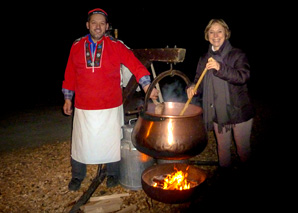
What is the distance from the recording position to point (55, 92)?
12352 millimetres

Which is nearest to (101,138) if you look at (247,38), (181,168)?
(181,168)

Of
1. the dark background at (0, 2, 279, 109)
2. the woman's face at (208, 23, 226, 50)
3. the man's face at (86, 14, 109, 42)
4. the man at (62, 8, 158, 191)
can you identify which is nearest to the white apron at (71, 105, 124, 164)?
the man at (62, 8, 158, 191)

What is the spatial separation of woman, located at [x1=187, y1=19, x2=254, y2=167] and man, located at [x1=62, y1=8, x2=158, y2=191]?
846 millimetres

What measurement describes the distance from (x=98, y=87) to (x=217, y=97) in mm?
1532

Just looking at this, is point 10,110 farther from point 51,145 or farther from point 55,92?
point 51,145

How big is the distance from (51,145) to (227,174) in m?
3.92

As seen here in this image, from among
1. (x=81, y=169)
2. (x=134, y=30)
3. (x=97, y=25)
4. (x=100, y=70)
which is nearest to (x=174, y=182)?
(x=81, y=169)

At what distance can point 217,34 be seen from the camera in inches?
126

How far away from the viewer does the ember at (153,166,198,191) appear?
10.4 feet

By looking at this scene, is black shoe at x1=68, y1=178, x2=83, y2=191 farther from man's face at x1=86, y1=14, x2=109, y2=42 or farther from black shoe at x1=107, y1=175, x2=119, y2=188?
man's face at x1=86, y1=14, x2=109, y2=42

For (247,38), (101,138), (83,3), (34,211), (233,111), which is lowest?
(34,211)

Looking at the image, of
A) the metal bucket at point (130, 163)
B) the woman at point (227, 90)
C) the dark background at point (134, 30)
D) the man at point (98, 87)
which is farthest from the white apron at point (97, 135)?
the dark background at point (134, 30)

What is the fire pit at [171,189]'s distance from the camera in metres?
2.92

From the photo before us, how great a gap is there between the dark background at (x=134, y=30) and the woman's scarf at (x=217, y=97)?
15217 mm
